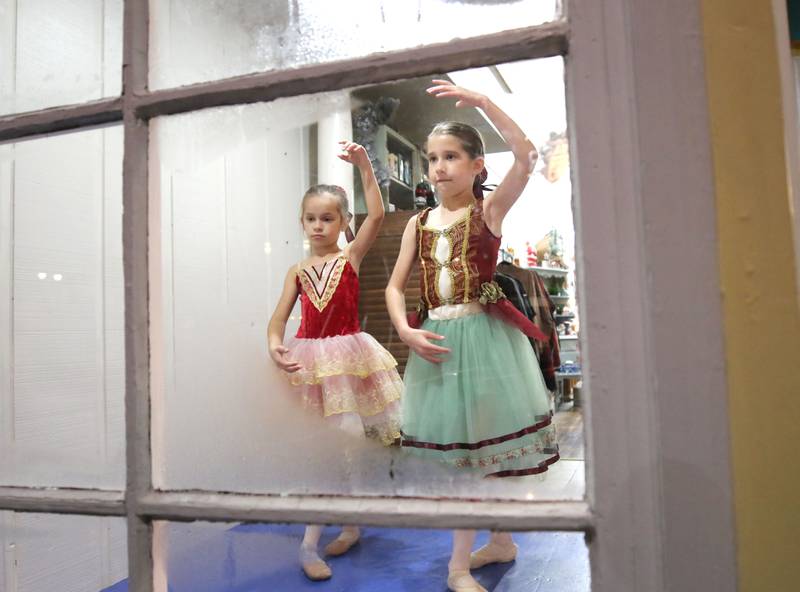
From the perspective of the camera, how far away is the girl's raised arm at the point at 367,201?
646mm

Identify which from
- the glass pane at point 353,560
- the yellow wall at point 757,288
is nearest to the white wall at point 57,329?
the glass pane at point 353,560

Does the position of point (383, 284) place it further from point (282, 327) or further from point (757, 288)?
point (757, 288)

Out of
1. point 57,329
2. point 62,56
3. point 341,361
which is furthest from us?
point 57,329

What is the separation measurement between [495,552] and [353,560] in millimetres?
147

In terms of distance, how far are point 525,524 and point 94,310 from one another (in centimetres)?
90

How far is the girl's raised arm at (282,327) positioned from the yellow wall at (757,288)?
44 centimetres

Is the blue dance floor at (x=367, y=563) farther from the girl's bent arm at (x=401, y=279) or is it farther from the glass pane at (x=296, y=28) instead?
the glass pane at (x=296, y=28)

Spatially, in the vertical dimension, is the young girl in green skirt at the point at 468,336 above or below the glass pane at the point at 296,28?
below

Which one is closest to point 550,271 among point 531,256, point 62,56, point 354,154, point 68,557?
point 531,256

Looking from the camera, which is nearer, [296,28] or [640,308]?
[640,308]

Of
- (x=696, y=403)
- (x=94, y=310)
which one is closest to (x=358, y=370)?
(x=696, y=403)

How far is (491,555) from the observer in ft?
1.82

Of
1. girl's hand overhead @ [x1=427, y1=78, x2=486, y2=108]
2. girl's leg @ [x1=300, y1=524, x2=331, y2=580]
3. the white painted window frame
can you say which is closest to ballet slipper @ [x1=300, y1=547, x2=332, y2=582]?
girl's leg @ [x1=300, y1=524, x2=331, y2=580]

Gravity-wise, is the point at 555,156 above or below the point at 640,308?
above
